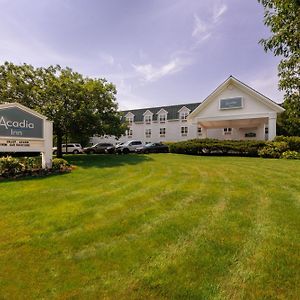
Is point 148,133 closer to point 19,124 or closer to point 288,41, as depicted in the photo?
A: point 19,124

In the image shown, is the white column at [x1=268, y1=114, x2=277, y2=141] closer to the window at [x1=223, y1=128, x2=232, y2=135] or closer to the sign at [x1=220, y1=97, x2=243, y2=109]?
the sign at [x1=220, y1=97, x2=243, y2=109]

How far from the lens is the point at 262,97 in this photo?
2533cm

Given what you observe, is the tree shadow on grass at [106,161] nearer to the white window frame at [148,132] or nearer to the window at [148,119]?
the white window frame at [148,132]

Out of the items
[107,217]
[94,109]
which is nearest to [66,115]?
[94,109]

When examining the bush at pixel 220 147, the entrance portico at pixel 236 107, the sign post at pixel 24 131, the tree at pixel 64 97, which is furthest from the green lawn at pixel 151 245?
the entrance portico at pixel 236 107

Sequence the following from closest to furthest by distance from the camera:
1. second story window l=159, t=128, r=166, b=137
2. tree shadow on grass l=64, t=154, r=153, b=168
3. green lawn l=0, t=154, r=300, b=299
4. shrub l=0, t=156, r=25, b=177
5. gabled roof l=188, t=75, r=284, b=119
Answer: green lawn l=0, t=154, r=300, b=299 < shrub l=0, t=156, r=25, b=177 < tree shadow on grass l=64, t=154, r=153, b=168 < gabled roof l=188, t=75, r=284, b=119 < second story window l=159, t=128, r=166, b=137

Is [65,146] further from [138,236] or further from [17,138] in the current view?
[138,236]

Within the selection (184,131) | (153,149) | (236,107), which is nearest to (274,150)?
(236,107)

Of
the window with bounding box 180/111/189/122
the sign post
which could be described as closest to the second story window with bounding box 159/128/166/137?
the window with bounding box 180/111/189/122

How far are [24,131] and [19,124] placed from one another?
1.32 feet

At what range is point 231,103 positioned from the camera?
27188 millimetres

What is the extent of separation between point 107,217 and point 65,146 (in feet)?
107

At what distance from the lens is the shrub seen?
10.2 meters

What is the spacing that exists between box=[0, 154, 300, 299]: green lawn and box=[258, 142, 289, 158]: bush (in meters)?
13.9
